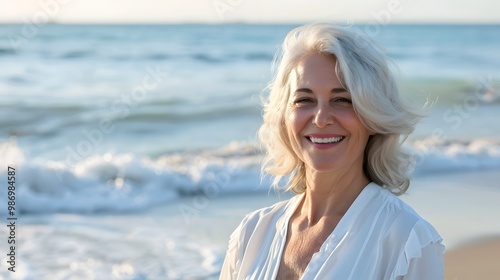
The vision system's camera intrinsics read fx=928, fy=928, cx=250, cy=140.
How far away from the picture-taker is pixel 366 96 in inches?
108

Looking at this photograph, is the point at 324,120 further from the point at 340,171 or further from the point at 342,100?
the point at 340,171

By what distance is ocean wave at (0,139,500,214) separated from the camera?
9688 mm

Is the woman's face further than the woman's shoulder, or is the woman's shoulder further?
the woman's shoulder

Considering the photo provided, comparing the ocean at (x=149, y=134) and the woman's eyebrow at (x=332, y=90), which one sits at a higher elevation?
the ocean at (x=149, y=134)

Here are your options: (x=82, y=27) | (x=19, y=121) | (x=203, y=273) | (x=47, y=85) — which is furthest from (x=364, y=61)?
(x=82, y=27)

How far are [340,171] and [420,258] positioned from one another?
435 millimetres

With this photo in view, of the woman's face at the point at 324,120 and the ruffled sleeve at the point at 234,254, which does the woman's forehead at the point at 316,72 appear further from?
the ruffled sleeve at the point at 234,254

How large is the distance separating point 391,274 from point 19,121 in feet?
42.8

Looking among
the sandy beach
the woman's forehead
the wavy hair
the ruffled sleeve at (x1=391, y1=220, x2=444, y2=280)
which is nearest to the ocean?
the wavy hair

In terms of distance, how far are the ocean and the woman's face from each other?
0.74 ft

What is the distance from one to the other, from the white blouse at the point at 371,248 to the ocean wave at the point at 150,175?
6.11m

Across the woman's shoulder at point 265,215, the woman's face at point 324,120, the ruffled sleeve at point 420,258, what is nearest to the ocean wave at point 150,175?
the woman's shoulder at point 265,215

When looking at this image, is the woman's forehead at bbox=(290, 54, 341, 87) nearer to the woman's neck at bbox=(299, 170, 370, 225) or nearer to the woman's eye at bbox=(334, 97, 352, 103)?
the woman's eye at bbox=(334, 97, 352, 103)

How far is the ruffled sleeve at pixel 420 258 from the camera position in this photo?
262 centimetres
